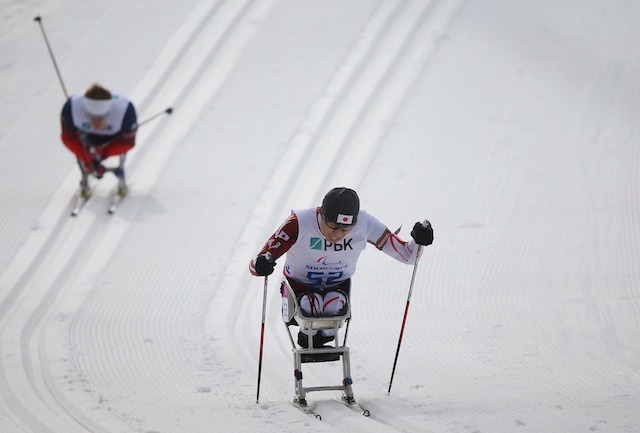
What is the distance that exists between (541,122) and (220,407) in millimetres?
7306

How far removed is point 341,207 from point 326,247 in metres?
0.39

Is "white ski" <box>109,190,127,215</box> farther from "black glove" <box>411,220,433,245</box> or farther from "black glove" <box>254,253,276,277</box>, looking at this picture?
"black glove" <box>411,220,433,245</box>

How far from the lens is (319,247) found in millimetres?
5906

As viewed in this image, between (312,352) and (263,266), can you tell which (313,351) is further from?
(263,266)

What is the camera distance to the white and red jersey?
5.86 metres

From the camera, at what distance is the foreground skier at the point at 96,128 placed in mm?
9812

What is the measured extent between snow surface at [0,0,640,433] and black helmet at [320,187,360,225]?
3.74 ft

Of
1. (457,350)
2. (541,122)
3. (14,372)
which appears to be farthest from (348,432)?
(541,122)

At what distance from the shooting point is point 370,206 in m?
10.0

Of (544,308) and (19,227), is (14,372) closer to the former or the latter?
(19,227)

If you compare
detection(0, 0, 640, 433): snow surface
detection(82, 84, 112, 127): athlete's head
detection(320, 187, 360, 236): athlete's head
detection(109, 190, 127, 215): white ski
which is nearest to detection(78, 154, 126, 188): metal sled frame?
detection(109, 190, 127, 215): white ski

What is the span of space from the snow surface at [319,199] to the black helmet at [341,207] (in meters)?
1.14

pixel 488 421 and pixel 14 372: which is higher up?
pixel 488 421

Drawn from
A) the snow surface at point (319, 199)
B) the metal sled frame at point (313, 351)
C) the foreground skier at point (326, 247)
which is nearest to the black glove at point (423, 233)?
the foreground skier at point (326, 247)
